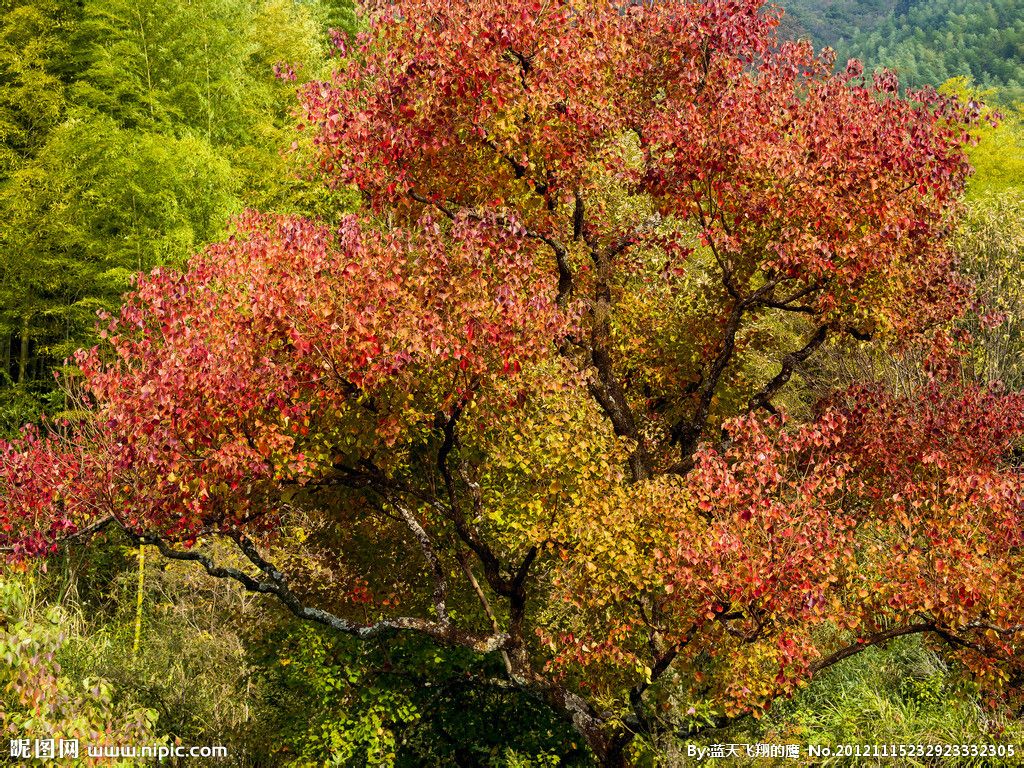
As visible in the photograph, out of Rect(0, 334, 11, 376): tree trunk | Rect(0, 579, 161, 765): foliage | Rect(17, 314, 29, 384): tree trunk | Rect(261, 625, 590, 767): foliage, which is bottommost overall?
Rect(0, 334, 11, 376): tree trunk

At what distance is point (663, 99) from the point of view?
12086 mm

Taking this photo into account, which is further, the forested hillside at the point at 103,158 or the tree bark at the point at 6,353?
the tree bark at the point at 6,353

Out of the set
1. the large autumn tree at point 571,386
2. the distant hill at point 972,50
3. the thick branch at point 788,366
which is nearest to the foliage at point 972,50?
the distant hill at point 972,50

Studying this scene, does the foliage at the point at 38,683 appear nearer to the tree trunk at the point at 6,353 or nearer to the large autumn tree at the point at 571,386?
the large autumn tree at the point at 571,386

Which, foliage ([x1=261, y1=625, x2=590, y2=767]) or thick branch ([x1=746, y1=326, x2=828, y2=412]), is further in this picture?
thick branch ([x1=746, y1=326, x2=828, y2=412])

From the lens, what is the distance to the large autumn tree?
797 centimetres

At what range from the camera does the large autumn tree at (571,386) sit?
26.1 ft

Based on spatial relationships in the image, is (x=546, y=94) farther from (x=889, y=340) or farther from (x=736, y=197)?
(x=889, y=340)

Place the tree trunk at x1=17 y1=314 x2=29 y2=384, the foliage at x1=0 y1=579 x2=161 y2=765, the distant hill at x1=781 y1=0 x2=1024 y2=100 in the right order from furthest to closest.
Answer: the distant hill at x1=781 y1=0 x2=1024 y2=100 < the tree trunk at x1=17 y1=314 x2=29 y2=384 < the foliage at x1=0 y1=579 x2=161 y2=765

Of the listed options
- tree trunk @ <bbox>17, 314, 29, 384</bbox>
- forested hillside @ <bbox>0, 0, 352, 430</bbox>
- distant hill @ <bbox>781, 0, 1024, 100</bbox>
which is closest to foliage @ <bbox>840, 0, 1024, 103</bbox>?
distant hill @ <bbox>781, 0, 1024, 100</bbox>

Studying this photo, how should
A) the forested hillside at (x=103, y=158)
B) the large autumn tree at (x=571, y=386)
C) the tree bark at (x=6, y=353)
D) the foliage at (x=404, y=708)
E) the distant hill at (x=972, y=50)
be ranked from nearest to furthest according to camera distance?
1. the large autumn tree at (x=571, y=386)
2. the foliage at (x=404, y=708)
3. the forested hillside at (x=103, y=158)
4. the tree bark at (x=6, y=353)
5. the distant hill at (x=972, y=50)

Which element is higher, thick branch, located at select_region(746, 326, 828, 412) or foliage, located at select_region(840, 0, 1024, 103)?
thick branch, located at select_region(746, 326, 828, 412)

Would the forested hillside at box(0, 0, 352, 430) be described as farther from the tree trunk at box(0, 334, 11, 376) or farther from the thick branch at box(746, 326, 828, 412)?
the thick branch at box(746, 326, 828, 412)

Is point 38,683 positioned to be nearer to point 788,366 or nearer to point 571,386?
point 571,386
